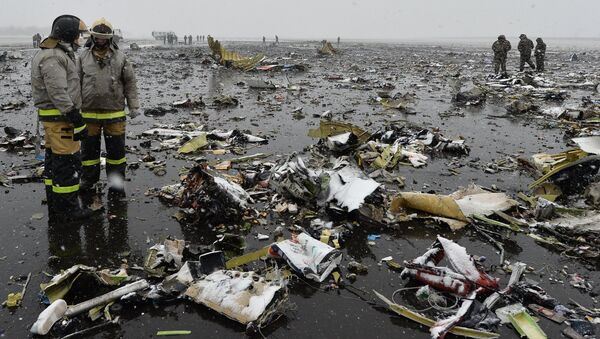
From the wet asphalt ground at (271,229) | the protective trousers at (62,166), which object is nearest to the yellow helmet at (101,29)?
the protective trousers at (62,166)

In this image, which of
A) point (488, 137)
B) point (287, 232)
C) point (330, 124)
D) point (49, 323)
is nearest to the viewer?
point (49, 323)

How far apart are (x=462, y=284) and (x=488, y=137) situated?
608 cm

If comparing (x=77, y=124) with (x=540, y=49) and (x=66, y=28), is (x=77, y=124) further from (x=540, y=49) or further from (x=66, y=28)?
(x=540, y=49)

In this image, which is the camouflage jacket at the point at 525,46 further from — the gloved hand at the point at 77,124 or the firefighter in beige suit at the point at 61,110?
the gloved hand at the point at 77,124

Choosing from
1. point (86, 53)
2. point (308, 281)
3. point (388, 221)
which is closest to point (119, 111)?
point (86, 53)

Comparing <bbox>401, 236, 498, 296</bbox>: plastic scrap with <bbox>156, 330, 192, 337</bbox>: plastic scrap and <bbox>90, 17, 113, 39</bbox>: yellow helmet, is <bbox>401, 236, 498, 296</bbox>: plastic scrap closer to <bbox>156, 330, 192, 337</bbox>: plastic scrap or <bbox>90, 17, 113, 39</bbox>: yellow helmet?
<bbox>156, 330, 192, 337</bbox>: plastic scrap

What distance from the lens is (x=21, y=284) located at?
10.3 ft

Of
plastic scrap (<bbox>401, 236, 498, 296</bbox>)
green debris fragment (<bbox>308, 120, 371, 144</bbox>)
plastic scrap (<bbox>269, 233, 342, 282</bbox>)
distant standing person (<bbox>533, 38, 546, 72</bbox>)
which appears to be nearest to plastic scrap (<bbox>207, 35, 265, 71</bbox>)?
distant standing person (<bbox>533, 38, 546, 72</bbox>)

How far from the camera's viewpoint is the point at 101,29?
166 inches

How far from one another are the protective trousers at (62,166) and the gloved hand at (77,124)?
0.27ft

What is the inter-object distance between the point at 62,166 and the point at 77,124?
0.46 metres

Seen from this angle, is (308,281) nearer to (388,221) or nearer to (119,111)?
(388,221)

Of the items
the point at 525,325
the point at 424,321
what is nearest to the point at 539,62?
the point at 525,325

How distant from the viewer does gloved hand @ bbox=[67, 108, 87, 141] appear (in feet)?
12.7
